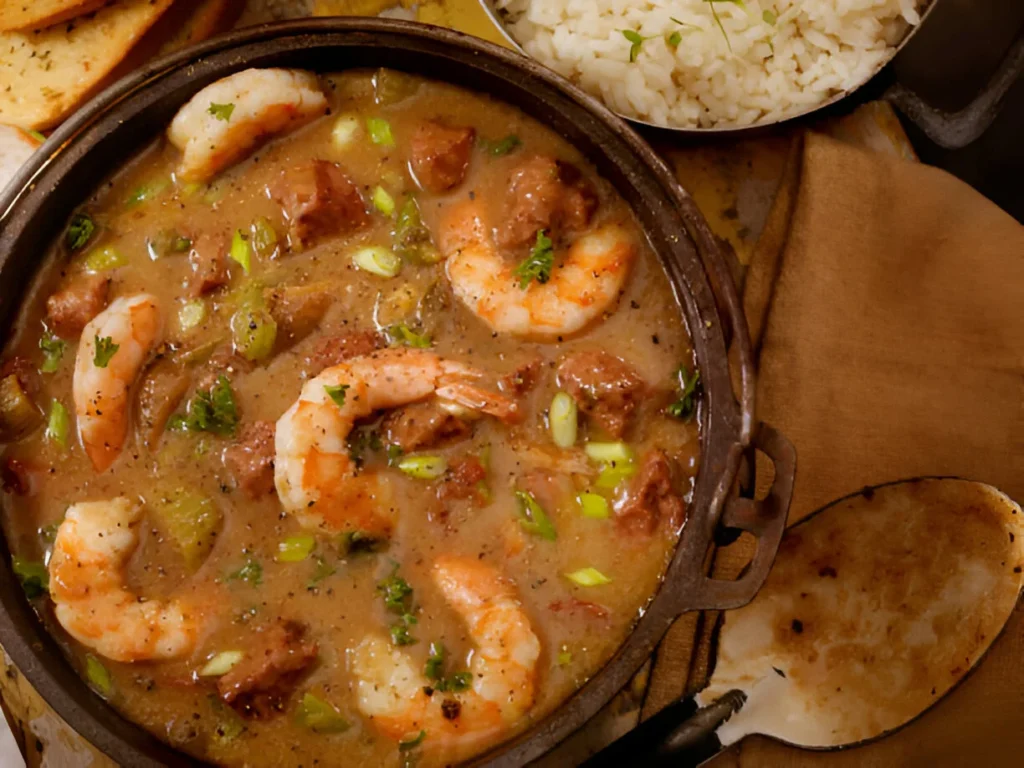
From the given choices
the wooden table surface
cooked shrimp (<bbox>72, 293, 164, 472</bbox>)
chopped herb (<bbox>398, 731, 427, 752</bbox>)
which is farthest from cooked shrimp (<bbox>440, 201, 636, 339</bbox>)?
chopped herb (<bbox>398, 731, 427, 752</bbox>)

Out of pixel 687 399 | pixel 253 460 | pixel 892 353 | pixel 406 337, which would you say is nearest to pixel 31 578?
pixel 253 460

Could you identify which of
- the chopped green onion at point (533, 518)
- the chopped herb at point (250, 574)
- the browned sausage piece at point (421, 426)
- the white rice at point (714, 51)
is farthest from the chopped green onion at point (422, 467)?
the white rice at point (714, 51)

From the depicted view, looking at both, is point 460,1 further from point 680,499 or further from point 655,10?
point 680,499

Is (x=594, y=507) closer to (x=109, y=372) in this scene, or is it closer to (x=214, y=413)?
(x=214, y=413)

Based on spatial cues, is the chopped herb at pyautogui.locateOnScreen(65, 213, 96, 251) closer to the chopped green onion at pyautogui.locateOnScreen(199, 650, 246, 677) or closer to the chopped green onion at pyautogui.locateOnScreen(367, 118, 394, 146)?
the chopped green onion at pyautogui.locateOnScreen(367, 118, 394, 146)

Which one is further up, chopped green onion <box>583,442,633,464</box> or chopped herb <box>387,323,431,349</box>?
chopped herb <box>387,323,431,349</box>

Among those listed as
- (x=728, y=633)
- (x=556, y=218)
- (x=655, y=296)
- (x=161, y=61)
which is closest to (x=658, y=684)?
(x=728, y=633)

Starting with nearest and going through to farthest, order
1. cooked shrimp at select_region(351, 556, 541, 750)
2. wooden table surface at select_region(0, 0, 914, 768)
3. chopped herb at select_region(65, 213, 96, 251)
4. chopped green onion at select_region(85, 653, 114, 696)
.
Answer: cooked shrimp at select_region(351, 556, 541, 750) → chopped green onion at select_region(85, 653, 114, 696) → chopped herb at select_region(65, 213, 96, 251) → wooden table surface at select_region(0, 0, 914, 768)
